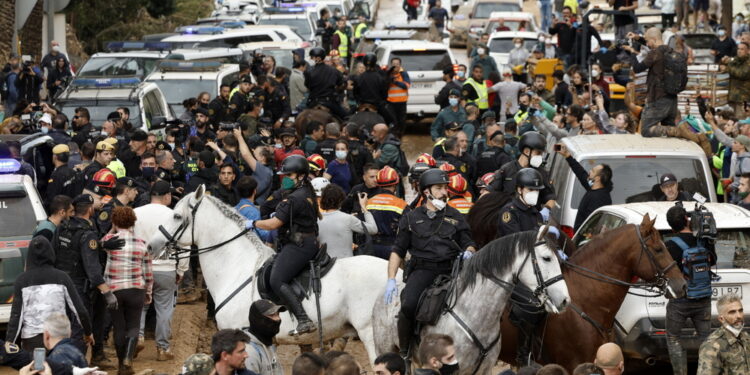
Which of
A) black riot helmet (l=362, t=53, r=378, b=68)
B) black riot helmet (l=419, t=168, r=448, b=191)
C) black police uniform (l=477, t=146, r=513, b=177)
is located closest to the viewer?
black riot helmet (l=419, t=168, r=448, b=191)

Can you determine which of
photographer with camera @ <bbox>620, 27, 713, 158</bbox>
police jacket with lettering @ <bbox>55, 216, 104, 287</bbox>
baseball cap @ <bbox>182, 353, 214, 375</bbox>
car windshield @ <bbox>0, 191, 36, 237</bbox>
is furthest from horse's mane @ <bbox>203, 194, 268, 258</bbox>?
photographer with camera @ <bbox>620, 27, 713, 158</bbox>

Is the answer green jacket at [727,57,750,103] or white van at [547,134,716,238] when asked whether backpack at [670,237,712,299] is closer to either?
white van at [547,134,716,238]

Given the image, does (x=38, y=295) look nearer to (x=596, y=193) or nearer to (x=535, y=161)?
(x=535, y=161)

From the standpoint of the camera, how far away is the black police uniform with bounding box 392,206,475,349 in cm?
1077

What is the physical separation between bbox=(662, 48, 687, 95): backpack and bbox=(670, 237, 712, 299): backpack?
725cm

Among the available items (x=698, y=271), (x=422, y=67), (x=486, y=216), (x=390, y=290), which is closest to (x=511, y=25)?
(x=422, y=67)

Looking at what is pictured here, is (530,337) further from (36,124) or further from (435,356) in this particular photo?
(36,124)

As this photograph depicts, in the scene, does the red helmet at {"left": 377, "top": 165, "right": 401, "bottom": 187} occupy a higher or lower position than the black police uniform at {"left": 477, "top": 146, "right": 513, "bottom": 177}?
higher

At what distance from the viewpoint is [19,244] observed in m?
13.4

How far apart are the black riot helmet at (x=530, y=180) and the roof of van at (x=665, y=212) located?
0.94 m

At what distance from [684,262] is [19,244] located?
262 inches

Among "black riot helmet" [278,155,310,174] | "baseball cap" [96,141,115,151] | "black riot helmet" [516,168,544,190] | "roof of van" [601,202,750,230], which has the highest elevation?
"black riot helmet" [278,155,310,174]

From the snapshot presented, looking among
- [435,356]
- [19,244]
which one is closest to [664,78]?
[19,244]

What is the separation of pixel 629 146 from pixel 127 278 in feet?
18.7
